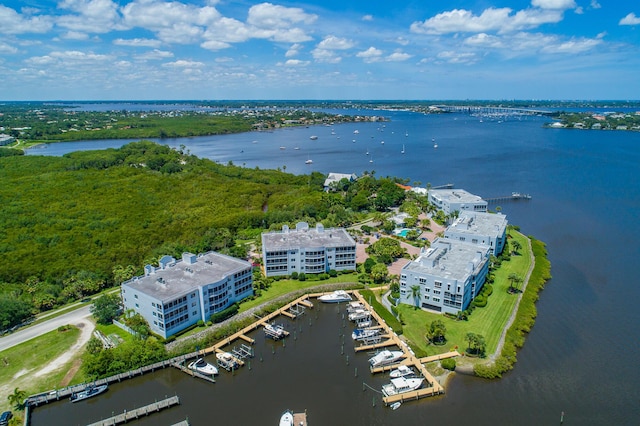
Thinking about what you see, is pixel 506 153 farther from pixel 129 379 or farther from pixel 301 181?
pixel 129 379

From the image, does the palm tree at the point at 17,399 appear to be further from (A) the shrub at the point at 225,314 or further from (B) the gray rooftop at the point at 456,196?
(B) the gray rooftop at the point at 456,196

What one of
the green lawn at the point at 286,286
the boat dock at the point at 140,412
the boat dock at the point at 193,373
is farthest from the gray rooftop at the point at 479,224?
the boat dock at the point at 140,412

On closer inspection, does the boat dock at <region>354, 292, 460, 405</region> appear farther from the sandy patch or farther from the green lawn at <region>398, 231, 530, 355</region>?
the sandy patch

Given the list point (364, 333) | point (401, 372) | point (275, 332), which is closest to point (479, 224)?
point (364, 333)

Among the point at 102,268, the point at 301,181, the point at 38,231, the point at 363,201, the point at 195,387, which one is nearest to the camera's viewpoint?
the point at 195,387

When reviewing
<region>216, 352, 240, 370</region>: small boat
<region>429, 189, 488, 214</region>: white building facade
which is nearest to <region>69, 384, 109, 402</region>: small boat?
<region>216, 352, 240, 370</region>: small boat

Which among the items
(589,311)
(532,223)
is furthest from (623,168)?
(589,311)

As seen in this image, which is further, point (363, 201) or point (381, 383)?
point (363, 201)

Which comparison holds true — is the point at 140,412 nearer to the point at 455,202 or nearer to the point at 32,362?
the point at 32,362
